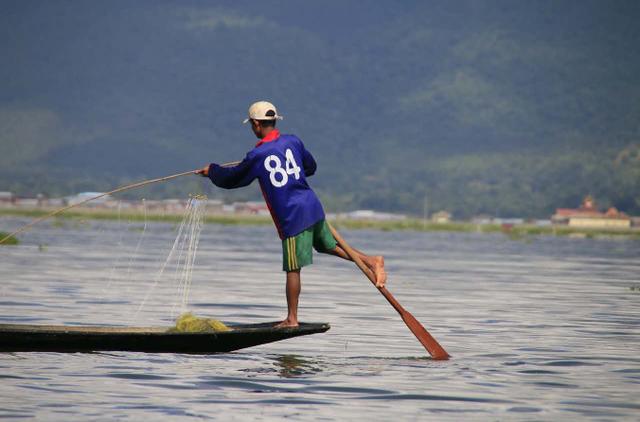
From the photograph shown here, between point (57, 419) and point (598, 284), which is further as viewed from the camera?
point (598, 284)

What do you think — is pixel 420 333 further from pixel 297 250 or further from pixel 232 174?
pixel 232 174

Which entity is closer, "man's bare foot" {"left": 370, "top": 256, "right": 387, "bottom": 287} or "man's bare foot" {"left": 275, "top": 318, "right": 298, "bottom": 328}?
"man's bare foot" {"left": 275, "top": 318, "right": 298, "bottom": 328}

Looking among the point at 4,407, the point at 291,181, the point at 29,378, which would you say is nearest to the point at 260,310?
the point at 291,181

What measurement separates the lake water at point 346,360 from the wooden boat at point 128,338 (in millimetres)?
127

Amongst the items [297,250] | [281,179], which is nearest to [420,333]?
[297,250]

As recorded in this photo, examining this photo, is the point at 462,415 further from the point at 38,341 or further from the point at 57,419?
the point at 38,341

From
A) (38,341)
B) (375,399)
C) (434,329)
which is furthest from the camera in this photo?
(434,329)

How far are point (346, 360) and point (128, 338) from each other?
2.31 meters

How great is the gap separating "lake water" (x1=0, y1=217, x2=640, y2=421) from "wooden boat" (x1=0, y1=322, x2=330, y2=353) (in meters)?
0.13

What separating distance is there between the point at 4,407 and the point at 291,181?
4.65 metres

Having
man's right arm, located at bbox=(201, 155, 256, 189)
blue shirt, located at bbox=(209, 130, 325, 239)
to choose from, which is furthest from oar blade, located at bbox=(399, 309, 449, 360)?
man's right arm, located at bbox=(201, 155, 256, 189)

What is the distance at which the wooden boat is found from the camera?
15.5 metres

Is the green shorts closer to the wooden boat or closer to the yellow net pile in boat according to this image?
the wooden boat

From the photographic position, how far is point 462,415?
12.5 meters
